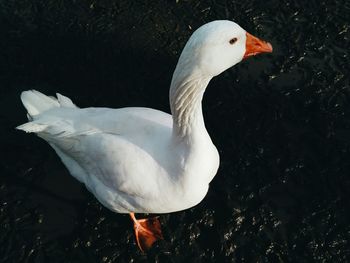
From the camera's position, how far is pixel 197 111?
130 inches

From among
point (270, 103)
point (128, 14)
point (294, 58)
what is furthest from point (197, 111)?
point (128, 14)

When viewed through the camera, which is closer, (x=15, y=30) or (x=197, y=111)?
(x=197, y=111)

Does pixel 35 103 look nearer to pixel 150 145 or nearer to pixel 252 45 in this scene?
pixel 150 145

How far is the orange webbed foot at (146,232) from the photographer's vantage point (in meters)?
4.02

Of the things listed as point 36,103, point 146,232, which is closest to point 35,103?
point 36,103

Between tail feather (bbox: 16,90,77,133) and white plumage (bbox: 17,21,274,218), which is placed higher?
tail feather (bbox: 16,90,77,133)

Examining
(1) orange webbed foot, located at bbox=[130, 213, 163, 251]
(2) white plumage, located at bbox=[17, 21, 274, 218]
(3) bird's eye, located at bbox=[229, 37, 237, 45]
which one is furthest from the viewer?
(1) orange webbed foot, located at bbox=[130, 213, 163, 251]

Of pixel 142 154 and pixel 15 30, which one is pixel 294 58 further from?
pixel 15 30

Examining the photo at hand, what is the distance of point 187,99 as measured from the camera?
3.14 meters

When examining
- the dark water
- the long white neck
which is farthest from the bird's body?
the dark water

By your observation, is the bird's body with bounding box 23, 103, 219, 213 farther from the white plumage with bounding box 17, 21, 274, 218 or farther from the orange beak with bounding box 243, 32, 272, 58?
the orange beak with bounding box 243, 32, 272, 58

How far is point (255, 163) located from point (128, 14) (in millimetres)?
Result: 2909

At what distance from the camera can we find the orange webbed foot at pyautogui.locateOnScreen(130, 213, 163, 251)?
402 cm

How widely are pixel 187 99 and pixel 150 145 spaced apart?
69 cm
